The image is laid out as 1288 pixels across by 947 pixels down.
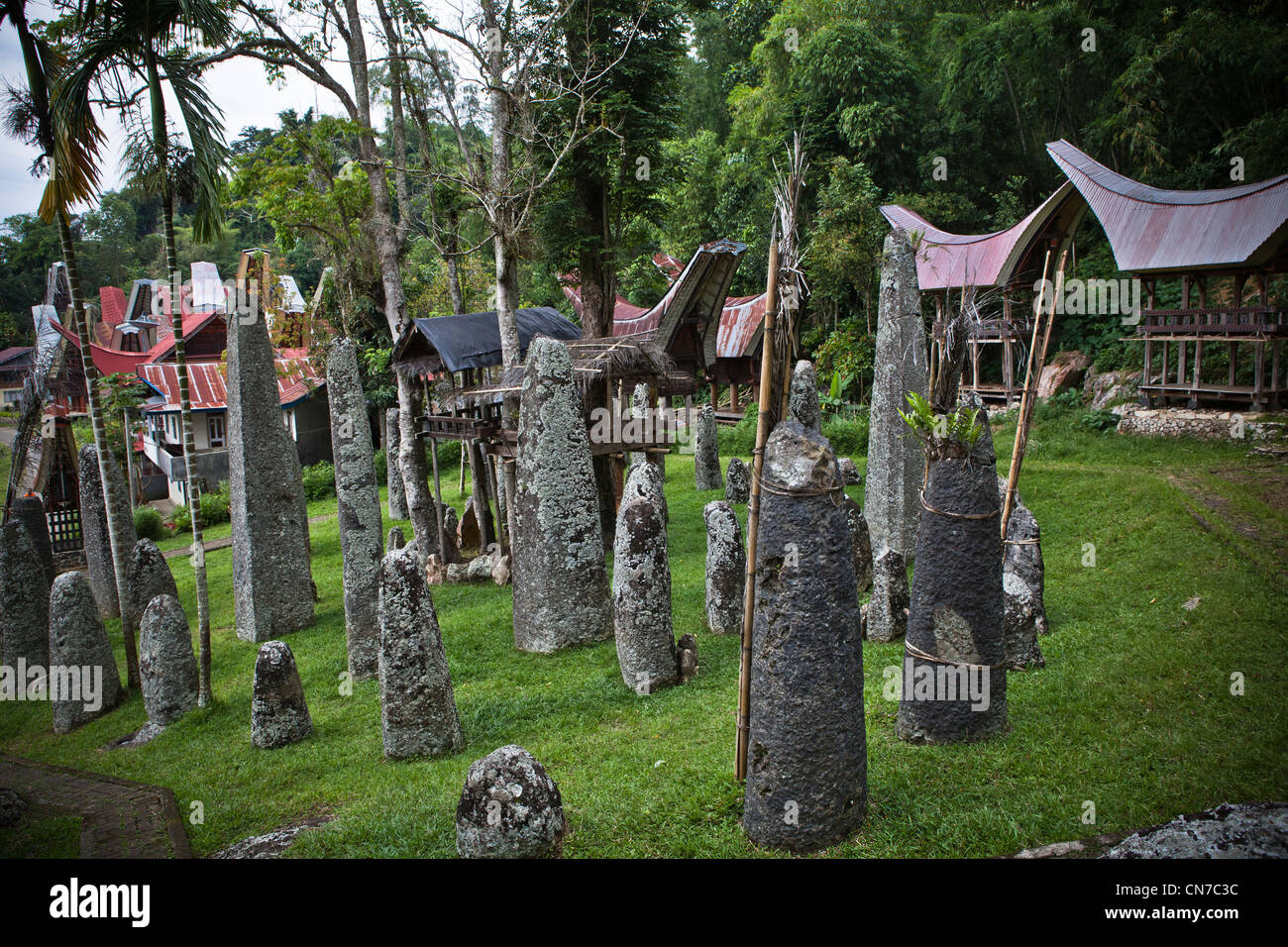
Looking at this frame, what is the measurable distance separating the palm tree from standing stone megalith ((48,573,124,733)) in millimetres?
2044

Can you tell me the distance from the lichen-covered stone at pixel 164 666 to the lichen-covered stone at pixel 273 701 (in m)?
2.26

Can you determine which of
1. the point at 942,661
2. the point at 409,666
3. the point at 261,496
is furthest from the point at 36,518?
the point at 942,661

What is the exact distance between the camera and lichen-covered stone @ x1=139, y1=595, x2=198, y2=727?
34.9ft

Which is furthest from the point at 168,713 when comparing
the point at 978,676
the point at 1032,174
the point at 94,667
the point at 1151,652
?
the point at 1032,174

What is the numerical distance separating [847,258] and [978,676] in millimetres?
23447

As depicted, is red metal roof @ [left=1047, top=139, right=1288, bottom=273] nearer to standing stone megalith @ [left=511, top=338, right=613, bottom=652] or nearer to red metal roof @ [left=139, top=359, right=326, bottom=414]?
standing stone megalith @ [left=511, top=338, right=613, bottom=652]

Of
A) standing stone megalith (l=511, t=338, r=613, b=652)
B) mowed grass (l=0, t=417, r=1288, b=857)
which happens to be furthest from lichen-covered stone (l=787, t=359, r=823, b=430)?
standing stone megalith (l=511, t=338, r=613, b=652)

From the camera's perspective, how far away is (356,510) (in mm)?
11719

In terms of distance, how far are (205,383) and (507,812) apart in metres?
29.4

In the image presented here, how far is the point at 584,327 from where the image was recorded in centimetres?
1823

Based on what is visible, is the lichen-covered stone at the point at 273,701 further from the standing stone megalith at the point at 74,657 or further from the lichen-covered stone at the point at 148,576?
the lichen-covered stone at the point at 148,576

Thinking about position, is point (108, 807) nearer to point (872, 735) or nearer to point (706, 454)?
point (872, 735)
